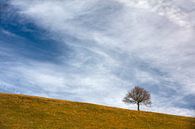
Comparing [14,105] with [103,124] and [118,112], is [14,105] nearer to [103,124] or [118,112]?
[103,124]

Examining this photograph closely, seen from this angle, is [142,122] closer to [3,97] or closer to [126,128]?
[126,128]

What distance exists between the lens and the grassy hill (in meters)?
37.2

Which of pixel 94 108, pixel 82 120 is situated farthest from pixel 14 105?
pixel 94 108

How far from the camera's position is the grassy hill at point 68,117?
3719 centimetres

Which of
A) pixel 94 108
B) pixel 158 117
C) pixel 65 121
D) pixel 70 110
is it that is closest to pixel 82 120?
pixel 65 121

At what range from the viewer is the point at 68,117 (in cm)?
4316

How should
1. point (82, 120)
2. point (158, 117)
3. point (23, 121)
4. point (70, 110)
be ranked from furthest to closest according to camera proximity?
point (158, 117) → point (70, 110) → point (82, 120) → point (23, 121)

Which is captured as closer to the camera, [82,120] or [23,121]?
[23,121]

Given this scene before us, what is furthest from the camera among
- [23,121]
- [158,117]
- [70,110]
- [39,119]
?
[158,117]

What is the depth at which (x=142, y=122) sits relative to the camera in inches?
1828

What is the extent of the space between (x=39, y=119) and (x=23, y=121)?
10.2 feet

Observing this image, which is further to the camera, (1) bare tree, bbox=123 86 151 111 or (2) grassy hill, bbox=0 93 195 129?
(1) bare tree, bbox=123 86 151 111

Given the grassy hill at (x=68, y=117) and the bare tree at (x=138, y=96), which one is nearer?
the grassy hill at (x=68, y=117)

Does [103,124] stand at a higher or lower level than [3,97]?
lower
